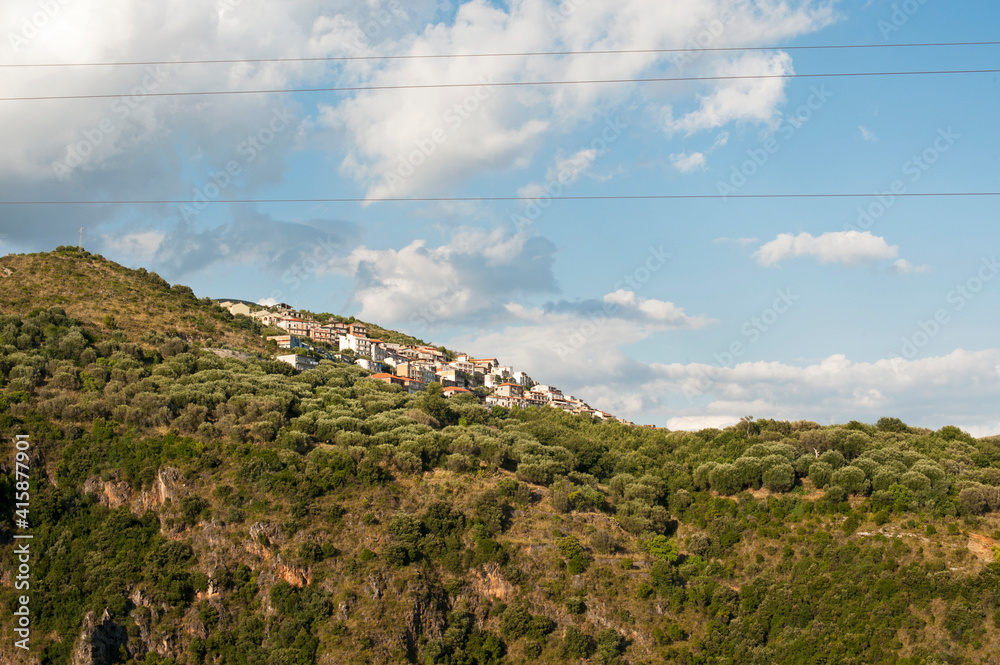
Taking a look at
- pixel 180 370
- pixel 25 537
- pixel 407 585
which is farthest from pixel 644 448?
pixel 25 537

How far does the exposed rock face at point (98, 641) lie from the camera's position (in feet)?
206

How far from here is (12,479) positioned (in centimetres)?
7406

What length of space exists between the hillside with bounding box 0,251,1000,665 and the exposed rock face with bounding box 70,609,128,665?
20cm

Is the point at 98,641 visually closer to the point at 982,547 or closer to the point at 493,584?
the point at 493,584

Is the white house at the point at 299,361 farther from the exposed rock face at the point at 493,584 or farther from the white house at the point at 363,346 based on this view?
the exposed rock face at the point at 493,584

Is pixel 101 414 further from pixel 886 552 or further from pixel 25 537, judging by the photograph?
pixel 886 552

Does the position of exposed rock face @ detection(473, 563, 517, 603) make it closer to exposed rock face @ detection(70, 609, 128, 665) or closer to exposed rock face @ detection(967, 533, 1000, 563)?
exposed rock face @ detection(70, 609, 128, 665)

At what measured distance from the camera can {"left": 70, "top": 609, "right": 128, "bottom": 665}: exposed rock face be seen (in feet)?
206

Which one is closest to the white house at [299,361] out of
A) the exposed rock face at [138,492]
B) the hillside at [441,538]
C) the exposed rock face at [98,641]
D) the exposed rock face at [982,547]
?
the hillside at [441,538]

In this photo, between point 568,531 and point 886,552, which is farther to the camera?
point 568,531

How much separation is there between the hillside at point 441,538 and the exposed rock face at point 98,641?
0.20 meters

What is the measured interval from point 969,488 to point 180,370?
7741cm

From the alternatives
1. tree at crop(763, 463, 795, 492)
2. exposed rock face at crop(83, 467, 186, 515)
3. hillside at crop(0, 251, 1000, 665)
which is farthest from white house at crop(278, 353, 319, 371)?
tree at crop(763, 463, 795, 492)

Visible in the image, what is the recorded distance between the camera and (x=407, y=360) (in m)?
165
